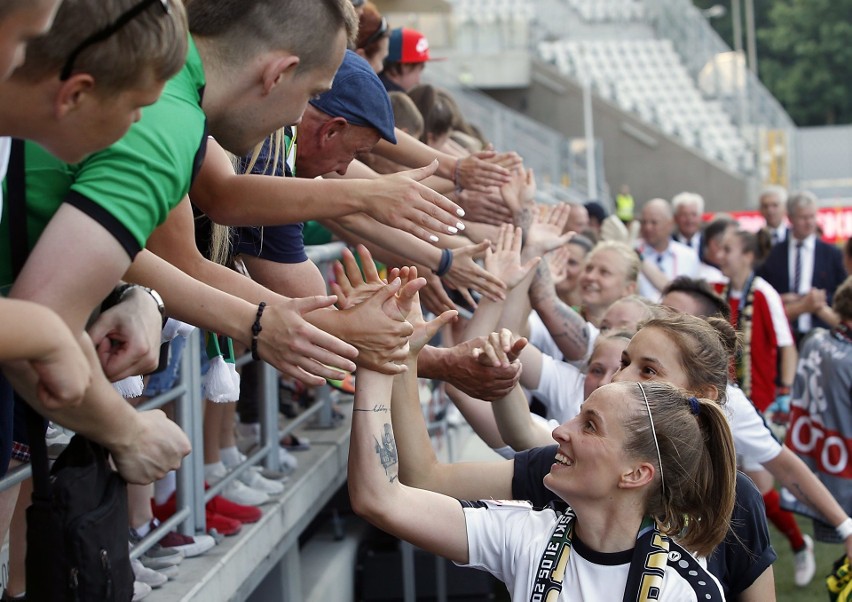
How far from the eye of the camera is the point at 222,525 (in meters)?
4.03

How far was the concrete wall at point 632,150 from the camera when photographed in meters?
26.9

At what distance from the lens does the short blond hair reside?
1.73 metres

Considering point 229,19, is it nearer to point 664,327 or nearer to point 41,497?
point 41,497

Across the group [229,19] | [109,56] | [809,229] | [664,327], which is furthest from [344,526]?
[809,229]

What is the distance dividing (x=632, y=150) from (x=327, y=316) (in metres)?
26.3

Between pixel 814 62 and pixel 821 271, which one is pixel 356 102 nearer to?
pixel 821 271

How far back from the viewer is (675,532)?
2758 millimetres

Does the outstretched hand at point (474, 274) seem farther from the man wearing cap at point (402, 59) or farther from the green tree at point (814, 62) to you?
the green tree at point (814, 62)

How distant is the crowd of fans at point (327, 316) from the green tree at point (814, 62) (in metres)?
45.1

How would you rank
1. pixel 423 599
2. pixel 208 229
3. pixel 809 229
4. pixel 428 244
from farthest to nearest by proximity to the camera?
pixel 809 229
pixel 423 599
pixel 428 244
pixel 208 229

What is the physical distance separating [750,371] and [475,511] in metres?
5.30

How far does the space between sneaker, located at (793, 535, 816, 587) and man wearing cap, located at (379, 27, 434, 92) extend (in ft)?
11.5

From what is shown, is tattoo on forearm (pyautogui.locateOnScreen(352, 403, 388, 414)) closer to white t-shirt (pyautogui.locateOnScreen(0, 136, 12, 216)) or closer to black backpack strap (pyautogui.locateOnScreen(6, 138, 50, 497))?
black backpack strap (pyautogui.locateOnScreen(6, 138, 50, 497))

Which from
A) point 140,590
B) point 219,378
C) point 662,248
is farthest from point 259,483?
point 662,248
